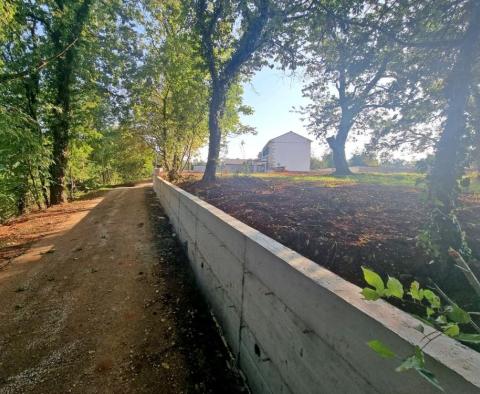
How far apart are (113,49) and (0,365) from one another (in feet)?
42.8

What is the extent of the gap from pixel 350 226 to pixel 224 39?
273 inches

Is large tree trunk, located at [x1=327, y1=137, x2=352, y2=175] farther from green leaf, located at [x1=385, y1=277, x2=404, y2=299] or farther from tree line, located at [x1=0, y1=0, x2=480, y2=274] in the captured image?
green leaf, located at [x1=385, y1=277, x2=404, y2=299]

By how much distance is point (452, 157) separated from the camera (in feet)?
6.63

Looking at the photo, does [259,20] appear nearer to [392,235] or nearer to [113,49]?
[392,235]

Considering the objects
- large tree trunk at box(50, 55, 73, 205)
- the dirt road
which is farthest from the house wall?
the dirt road

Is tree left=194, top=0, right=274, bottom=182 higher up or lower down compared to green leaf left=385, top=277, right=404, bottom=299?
higher up

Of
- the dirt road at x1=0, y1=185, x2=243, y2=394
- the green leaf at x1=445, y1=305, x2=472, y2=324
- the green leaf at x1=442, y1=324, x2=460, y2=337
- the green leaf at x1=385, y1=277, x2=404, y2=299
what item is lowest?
the dirt road at x1=0, y1=185, x2=243, y2=394

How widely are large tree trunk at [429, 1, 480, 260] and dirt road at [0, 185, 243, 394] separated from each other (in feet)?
7.23

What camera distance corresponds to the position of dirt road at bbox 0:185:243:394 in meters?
2.36

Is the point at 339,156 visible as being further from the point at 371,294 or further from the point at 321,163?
the point at 321,163

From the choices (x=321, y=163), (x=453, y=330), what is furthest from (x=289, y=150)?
(x=453, y=330)

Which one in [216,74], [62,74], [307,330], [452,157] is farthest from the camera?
[62,74]

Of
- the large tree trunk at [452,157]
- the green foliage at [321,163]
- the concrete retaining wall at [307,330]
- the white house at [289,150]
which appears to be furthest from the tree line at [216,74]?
the green foliage at [321,163]

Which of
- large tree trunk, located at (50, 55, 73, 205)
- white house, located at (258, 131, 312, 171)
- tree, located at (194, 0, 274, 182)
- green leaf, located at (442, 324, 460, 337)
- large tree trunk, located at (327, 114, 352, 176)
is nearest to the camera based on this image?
green leaf, located at (442, 324, 460, 337)
